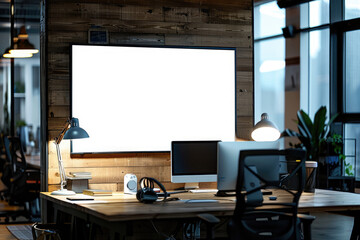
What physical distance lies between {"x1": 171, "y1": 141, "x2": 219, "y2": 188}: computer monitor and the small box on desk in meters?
0.72

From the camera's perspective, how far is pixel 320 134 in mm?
8570

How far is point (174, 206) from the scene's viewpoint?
13.7 ft

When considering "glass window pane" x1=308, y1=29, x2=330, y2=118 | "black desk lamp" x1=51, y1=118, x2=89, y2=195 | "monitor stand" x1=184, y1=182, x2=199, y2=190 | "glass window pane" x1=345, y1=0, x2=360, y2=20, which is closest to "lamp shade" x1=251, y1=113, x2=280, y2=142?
"monitor stand" x1=184, y1=182, x2=199, y2=190

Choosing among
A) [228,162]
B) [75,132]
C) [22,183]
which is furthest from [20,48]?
[228,162]

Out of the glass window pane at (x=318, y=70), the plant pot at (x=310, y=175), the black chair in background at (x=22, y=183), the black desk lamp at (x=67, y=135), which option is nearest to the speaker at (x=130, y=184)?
the black desk lamp at (x=67, y=135)

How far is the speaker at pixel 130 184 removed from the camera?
5074 millimetres

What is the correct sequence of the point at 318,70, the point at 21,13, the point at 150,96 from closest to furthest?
the point at 150,96 < the point at 21,13 < the point at 318,70

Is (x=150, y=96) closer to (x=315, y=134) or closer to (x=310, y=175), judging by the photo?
(x=310, y=175)

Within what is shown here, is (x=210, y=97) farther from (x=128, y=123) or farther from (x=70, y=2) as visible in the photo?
(x=70, y=2)

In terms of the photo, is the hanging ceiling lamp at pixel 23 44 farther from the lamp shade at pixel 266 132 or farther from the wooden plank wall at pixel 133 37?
the lamp shade at pixel 266 132

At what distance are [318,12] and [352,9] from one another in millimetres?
965

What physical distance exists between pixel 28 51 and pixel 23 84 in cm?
544

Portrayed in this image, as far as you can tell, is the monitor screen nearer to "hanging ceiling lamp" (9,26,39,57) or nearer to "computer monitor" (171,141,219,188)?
"computer monitor" (171,141,219,188)

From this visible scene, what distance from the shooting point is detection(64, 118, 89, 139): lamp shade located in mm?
4770
